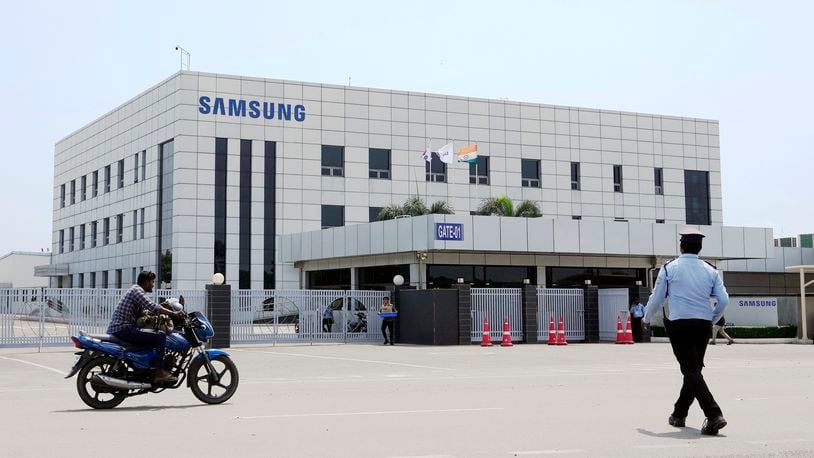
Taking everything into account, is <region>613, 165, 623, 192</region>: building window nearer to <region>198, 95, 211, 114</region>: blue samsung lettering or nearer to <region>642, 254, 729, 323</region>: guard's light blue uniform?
<region>198, 95, 211, 114</region>: blue samsung lettering

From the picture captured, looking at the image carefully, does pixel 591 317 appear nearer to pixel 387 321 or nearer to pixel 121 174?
pixel 387 321

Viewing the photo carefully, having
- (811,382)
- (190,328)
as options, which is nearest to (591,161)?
(811,382)

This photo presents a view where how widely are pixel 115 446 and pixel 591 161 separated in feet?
193

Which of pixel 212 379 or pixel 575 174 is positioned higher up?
pixel 575 174

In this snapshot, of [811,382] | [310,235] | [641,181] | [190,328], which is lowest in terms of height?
[811,382]

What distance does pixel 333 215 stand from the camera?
58.3 meters

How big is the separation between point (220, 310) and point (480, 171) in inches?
1322

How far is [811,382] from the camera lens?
15.7m

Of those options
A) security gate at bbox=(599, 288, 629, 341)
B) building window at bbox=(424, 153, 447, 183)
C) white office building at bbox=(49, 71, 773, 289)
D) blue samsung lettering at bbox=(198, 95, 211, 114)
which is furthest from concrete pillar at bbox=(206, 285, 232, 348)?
building window at bbox=(424, 153, 447, 183)

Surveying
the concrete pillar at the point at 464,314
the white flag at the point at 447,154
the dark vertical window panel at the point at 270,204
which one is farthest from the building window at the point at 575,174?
the concrete pillar at the point at 464,314

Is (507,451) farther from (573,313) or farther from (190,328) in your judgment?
(573,313)

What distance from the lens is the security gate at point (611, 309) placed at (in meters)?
34.6

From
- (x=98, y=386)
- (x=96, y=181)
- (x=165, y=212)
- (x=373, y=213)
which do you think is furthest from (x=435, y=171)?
(x=98, y=386)

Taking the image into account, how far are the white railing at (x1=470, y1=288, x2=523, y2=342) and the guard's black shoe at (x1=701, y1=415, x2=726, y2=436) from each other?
2348 centimetres
